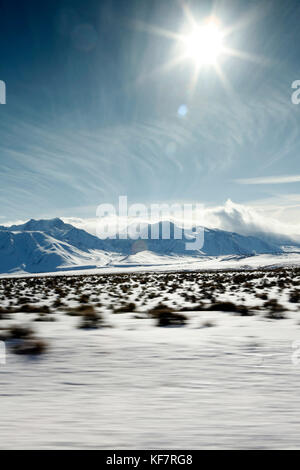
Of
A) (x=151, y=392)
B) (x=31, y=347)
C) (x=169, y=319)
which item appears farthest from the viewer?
(x=169, y=319)

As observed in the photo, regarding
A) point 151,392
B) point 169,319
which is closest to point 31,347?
point 151,392

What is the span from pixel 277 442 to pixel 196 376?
1.01 m

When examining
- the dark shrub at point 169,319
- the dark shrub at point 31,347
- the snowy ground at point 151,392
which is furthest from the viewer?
the dark shrub at point 169,319

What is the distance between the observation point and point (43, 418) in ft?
7.06

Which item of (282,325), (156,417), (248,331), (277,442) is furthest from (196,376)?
(282,325)

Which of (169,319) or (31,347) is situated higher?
(31,347)

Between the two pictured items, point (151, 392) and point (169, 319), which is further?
point (169, 319)

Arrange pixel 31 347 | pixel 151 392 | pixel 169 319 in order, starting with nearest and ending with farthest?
pixel 151 392
pixel 31 347
pixel 169 319

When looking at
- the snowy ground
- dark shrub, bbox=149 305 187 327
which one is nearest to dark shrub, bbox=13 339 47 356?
the snowy ground

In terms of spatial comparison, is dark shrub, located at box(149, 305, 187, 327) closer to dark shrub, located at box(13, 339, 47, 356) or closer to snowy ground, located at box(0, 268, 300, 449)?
snowy ground, located at box(0, 268, 300, 449)

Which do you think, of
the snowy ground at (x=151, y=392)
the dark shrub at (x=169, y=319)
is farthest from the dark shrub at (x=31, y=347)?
the dark shrub at (x=169, y=319)

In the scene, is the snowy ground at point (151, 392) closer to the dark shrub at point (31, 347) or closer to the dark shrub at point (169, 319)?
the dark shrub at point (31, 347)

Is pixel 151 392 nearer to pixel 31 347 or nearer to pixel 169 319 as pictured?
pixel 31 347
